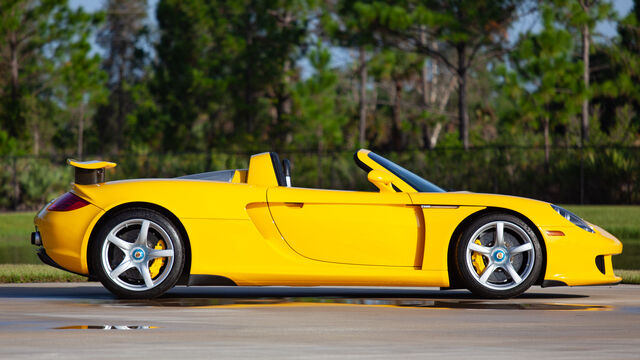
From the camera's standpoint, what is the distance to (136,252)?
7.76 m

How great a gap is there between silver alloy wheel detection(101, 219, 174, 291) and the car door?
0.86m

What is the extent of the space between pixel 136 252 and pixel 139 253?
26 millimetres

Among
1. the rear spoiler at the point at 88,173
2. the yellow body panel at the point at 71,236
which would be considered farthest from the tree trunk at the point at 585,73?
the yellow body panel at the point at 71,236

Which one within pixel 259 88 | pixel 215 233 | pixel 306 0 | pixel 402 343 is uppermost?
pixel 306 0

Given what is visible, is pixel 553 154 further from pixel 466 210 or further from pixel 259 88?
pixel 466 210

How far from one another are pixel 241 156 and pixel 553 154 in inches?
414

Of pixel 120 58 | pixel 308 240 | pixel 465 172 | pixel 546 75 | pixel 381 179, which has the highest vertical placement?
pixel 120 58

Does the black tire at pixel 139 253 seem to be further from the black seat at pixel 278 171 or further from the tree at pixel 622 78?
the tree at pixel 622 78

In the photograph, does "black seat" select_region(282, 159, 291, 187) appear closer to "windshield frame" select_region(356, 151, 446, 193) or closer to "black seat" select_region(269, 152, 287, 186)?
"black seat" select_region(269, 152, 287, 186)

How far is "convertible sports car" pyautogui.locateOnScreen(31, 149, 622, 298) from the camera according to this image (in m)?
7.78

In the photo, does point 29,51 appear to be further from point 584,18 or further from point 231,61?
point 584,18

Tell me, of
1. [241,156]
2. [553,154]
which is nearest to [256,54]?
[241,156]

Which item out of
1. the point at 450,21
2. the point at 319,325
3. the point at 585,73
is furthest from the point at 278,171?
the point at 450,21

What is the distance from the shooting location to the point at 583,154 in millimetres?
30922
